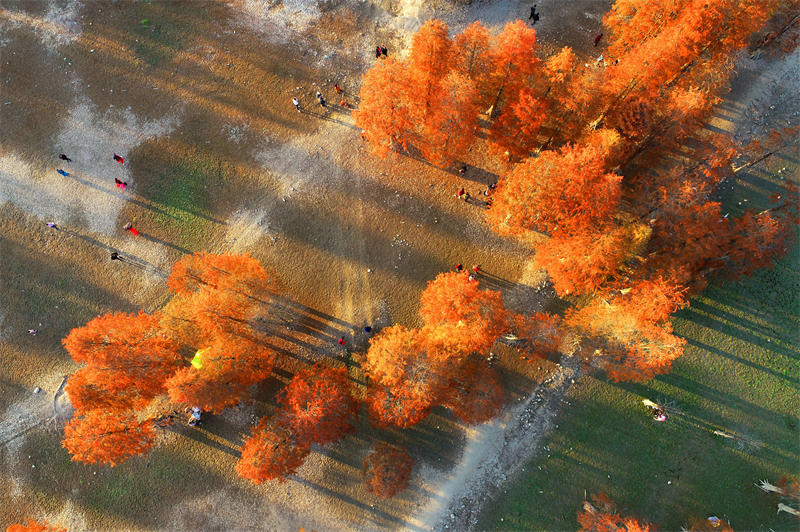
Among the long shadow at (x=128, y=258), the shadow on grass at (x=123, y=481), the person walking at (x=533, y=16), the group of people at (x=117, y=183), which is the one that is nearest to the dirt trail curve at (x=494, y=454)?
the shadow on grass at (x=123, y=481)

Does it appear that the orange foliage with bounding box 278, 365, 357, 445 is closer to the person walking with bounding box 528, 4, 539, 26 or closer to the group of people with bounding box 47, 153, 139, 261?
the group of people with bounding box 47, 153, 139, 261

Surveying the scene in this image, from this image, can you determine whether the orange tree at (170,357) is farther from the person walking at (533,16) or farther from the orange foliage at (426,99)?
the person walking at (533,16)

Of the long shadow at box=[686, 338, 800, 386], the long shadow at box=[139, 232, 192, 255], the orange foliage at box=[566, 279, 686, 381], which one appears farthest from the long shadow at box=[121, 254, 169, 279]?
the long shadow at box=[686, 338, 800, 386]

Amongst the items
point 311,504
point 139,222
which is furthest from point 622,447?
point 139,222

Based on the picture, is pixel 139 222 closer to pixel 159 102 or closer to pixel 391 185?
pixel 159 102

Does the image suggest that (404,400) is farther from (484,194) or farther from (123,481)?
(123,481)
